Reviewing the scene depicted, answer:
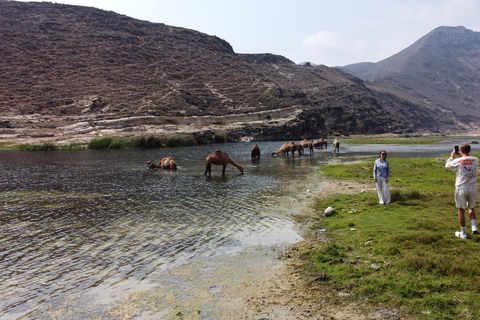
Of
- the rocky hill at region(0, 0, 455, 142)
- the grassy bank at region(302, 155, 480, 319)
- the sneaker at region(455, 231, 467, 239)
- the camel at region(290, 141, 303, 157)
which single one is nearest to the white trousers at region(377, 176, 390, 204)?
the grassy bank at region(302, 155, 480, 319)

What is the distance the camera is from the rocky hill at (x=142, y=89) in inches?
2633

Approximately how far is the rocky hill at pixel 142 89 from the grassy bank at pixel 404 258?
55.0 metres

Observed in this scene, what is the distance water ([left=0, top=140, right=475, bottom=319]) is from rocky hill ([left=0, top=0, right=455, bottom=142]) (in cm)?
4423

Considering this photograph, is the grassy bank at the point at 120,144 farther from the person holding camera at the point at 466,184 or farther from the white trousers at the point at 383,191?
the person holding camera at the point at 466,184

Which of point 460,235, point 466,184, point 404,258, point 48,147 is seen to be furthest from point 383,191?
point 48,147

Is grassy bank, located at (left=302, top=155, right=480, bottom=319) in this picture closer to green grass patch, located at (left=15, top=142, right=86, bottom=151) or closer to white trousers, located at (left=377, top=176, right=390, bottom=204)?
white trousers, located at (left=377, top=176, right=390, bottom=204)

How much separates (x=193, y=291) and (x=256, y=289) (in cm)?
126

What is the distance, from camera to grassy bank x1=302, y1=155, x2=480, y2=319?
5.58 metres

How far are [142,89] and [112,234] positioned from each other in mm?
80264

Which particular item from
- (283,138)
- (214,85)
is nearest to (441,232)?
(283,138)

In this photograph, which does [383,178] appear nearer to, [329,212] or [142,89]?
Result: [329,212]

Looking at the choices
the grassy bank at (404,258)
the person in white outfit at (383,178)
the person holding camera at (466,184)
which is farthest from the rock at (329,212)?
the person holding camera at (466,184)

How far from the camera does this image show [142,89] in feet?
277

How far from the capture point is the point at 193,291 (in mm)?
6430
